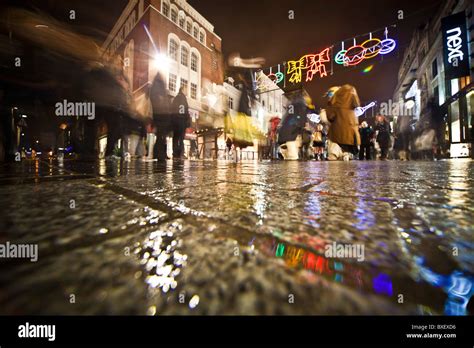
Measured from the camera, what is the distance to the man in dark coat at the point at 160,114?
572 cm

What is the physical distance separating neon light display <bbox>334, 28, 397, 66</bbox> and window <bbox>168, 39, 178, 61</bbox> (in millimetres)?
12251

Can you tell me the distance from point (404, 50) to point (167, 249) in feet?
105

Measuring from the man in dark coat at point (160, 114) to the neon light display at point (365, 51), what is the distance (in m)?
9.87

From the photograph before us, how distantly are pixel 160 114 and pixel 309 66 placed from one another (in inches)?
386

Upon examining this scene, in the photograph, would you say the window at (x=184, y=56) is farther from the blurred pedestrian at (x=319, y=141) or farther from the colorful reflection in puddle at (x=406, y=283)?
the colorful reflection in puddle at (x=406, y=283)

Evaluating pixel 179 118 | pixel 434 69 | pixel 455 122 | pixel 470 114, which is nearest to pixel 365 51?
pixel 470 114

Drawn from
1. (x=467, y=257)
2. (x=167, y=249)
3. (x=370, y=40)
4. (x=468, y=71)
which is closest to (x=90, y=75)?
(x=167, y=249)

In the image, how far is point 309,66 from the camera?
1225 cm

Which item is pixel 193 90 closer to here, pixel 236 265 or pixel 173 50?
pixel 173 50

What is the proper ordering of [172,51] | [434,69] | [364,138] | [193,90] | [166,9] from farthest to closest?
[193,90]
[172,51]
[166,9]
[434,69]
[364,138]

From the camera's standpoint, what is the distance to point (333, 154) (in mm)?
8602

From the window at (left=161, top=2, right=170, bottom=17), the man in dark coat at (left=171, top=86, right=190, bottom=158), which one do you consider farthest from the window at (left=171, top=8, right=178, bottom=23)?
the man in dark coat at (left=171, top=86, right=190, bottom=158)

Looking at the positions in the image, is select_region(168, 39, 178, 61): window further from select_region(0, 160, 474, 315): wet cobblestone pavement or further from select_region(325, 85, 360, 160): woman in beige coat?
select_region(0, 160, 474, 315): wet cobblestone pavement
